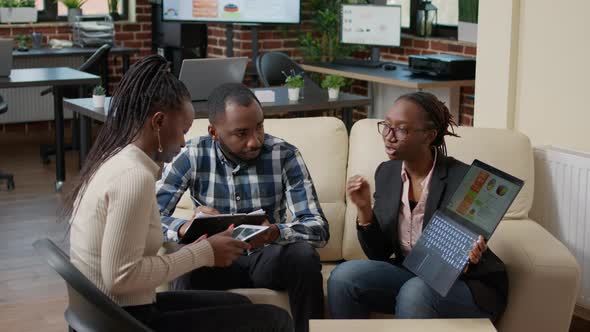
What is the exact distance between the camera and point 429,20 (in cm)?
720

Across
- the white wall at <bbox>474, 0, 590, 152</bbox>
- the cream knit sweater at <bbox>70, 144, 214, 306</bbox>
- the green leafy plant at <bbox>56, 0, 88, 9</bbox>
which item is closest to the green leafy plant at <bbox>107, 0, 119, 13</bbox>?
the green leafy plant at <bbox>56, 0, 88, 9</bbox>

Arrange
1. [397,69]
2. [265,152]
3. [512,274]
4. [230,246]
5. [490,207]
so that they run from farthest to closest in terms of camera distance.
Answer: [397,69], [265,152], [512,274], [490,207], [230,246]

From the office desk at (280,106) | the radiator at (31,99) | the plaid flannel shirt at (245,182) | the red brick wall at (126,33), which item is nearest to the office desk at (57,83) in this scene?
the office desk at (280,106)

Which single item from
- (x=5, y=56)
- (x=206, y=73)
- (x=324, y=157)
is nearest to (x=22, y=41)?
(x=5, y=56)

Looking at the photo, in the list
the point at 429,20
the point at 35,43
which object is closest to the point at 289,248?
the point at 429,20

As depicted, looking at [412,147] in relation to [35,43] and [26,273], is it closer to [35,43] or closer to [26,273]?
[26,273]

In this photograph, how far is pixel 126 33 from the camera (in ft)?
27.7

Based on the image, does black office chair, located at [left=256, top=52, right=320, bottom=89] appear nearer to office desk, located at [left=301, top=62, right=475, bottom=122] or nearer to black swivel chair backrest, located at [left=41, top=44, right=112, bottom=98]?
office desk, located at [left=301, top=62, right=475, bottom=122]

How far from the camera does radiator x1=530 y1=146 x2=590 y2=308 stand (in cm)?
367

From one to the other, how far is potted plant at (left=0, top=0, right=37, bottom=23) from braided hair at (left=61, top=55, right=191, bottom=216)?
5.81 m

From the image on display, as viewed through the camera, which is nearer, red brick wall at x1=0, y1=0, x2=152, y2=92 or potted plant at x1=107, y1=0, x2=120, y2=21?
red brick wall at x1=0, y1=0, x2=152, y2=92

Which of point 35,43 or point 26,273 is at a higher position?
point 35,43

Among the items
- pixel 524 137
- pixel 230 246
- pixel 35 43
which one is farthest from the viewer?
pixel 35 43

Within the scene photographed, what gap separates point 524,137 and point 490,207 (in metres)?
0.85
